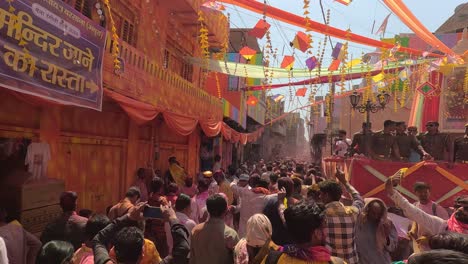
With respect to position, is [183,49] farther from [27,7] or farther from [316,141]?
[316,141]

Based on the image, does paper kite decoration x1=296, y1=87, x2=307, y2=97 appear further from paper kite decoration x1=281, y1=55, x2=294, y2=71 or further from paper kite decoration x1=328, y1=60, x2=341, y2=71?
paper kite decoration x1=281, y1=55, x2=294, y2=71

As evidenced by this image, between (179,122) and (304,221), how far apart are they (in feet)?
24.5

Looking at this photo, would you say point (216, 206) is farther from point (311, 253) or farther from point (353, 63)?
point (353, 63)

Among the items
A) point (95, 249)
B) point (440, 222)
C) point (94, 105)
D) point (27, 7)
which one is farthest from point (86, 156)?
point (440, 222)

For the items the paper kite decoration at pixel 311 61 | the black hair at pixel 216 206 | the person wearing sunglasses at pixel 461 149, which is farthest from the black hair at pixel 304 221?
the paper kite decoration at pixel 311 61

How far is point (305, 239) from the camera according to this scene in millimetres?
2410

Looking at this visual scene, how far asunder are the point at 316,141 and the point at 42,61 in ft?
92.8

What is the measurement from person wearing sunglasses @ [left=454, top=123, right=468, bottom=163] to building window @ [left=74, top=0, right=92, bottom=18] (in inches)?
304

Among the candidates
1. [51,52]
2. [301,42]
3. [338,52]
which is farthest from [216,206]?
[338,52]

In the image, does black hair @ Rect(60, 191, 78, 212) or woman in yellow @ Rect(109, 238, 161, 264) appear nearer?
woman in yellow @ Rect(109, 238, 161, 264)

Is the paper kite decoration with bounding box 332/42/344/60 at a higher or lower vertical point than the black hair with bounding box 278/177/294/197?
higher

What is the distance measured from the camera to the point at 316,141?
3158 centimetres

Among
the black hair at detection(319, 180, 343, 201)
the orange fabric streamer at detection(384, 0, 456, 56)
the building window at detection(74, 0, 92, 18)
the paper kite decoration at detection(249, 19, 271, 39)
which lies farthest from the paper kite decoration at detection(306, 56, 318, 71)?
the black hair at detection(319, 180, 343, 201)

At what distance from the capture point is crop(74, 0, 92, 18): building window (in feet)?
24.5
